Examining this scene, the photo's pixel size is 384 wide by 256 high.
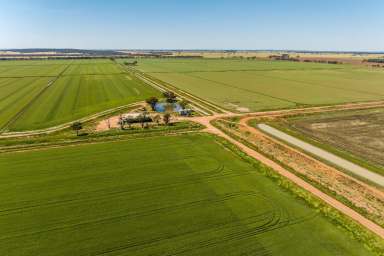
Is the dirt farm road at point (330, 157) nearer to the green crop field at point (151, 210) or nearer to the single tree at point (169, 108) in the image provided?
the green crop field at point (151, 210)

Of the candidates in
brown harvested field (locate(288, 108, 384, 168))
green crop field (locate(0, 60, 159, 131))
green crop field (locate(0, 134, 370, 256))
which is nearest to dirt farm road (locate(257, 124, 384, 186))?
brown harvested field (locate(288, 108, 384, 168))

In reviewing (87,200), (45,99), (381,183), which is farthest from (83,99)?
(381,183)

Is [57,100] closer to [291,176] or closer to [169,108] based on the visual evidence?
[169,108]

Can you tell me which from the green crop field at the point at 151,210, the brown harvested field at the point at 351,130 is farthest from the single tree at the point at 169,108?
the brown harvested field at the point at 351,130

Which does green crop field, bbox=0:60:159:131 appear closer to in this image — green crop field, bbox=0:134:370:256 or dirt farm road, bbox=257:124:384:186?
green crop field, bbox=0:134:370:256

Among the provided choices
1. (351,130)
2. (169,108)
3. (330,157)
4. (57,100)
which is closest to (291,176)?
(330,157)
